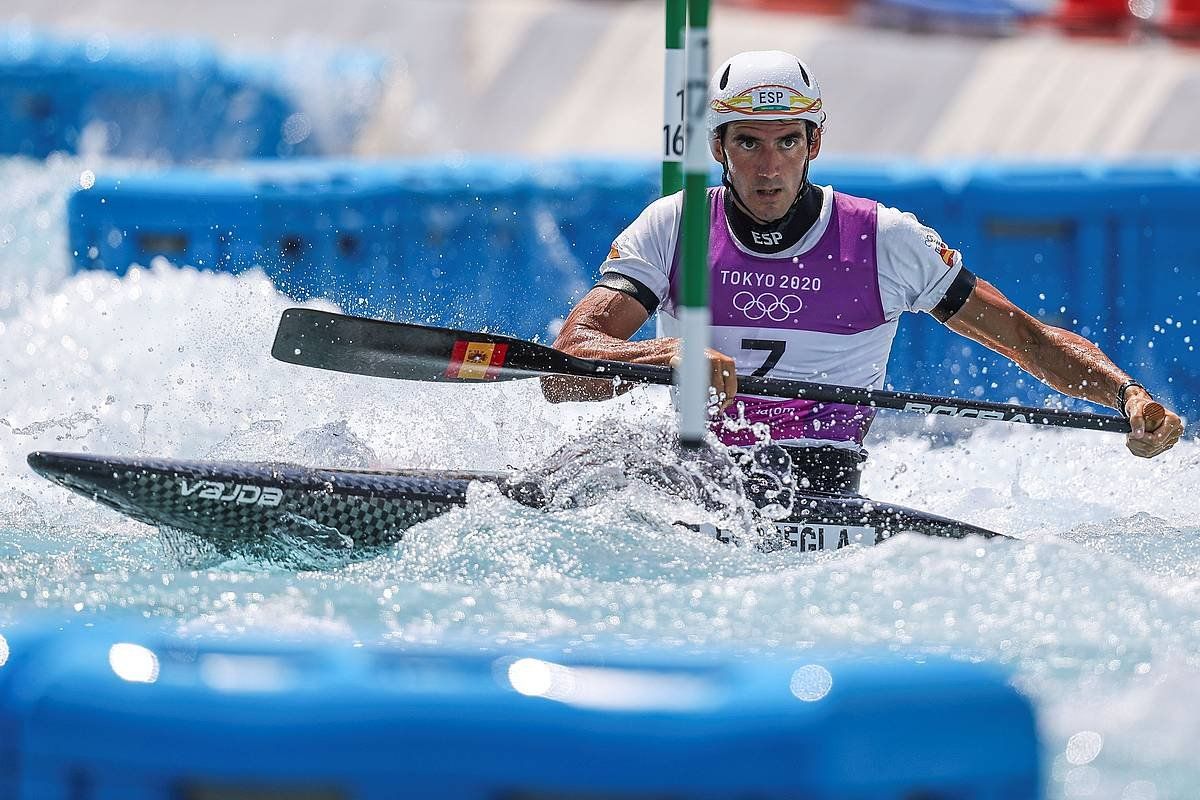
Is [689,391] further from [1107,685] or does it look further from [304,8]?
[304,8]

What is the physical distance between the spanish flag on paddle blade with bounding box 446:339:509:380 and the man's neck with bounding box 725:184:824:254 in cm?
81

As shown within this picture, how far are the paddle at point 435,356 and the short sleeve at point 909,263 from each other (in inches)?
16.2

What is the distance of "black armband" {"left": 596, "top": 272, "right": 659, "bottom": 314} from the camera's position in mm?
4660

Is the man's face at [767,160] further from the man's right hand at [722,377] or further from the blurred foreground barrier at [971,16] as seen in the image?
the blurred foreground barrier at [971,16]

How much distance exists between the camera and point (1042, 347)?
4.74m

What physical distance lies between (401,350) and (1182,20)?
911cm

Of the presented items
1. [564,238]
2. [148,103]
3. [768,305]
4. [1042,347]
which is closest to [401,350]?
[768,305]

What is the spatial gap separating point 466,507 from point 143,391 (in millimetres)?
1983

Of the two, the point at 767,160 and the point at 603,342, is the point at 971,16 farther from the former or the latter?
the point at 603,342

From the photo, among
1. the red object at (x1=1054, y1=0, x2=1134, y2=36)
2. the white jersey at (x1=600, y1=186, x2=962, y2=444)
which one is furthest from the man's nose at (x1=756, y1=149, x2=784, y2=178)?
the red object at (x1=1054, y1=0, x2=1134, y2=36)

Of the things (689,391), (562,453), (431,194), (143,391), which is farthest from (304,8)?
(689,391)

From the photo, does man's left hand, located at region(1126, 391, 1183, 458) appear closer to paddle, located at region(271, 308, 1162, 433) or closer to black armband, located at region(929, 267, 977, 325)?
paddle, located at region(271, 308, 1162, 433)

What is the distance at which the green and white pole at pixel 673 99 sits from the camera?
483 centimetres

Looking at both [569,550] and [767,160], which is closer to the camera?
[569,550]
